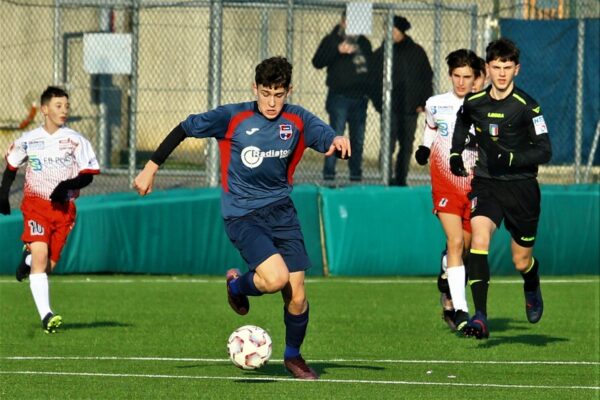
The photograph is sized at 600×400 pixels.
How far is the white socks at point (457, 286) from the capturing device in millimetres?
11562

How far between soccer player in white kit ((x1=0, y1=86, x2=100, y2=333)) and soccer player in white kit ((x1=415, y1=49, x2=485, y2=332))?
9.34 ft

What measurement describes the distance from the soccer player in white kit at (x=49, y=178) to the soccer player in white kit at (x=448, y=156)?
9.34 ft

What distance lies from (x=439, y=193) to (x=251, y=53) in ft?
23.1

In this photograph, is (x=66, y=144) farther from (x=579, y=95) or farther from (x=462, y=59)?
(x=579, y=95)

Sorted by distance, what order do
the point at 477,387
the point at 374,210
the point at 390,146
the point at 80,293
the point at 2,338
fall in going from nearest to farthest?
the point at 477,387, the point at 2,338, the point at 80,293, the point at 374,210, the point at 390,146

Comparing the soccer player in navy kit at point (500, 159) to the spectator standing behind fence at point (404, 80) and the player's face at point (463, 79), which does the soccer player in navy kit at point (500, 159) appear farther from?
the spectator standing behind fence at point (404, 80)

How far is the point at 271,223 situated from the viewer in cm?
946

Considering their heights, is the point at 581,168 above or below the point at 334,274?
above

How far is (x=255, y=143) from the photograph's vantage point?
371 inches

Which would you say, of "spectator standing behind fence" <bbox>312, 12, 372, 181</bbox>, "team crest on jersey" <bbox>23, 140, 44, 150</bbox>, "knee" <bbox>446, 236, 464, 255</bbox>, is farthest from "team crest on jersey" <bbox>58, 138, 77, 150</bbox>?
"spectator standing behind fence" <bbox>312, 12, 372, 181</bbox>

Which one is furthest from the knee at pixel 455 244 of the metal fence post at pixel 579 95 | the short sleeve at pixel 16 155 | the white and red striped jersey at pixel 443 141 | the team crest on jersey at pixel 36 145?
the metal fence post at pixel 579 95

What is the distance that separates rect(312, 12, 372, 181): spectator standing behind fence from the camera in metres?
18.4

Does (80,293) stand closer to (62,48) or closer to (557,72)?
(62,48)

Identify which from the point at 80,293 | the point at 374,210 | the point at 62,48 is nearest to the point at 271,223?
the point at 80,293
